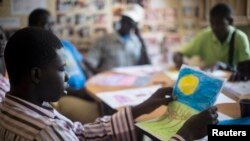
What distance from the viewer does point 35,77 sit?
898 millimetres

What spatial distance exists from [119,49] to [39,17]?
96 cm

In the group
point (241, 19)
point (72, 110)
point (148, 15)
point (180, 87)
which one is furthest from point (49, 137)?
point (148, 15)

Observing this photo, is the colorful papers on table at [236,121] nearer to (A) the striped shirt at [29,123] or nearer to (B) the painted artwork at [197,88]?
(B) the painted artwork at [197,88]

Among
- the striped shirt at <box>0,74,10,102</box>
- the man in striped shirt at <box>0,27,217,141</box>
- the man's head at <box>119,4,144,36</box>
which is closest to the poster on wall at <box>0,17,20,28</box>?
the striped shirt at <box>0,74,10,102</box>

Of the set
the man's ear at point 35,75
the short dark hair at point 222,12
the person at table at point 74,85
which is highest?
the short dark hair at point 222,12

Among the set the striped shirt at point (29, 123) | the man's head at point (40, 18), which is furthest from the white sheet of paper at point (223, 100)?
the man's head at point (40, 18)

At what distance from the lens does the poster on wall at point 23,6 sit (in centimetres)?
177

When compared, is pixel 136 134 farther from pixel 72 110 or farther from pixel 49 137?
pixel 72 110

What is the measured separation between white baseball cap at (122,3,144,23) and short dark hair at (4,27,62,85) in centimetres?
197

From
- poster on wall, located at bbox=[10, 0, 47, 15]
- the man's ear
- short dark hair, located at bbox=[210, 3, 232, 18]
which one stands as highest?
poster on wall, located at bbox=[10, 0, 47, 15]

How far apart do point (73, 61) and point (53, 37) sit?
1613 mm

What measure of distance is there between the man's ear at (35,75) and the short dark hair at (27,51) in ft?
0.03

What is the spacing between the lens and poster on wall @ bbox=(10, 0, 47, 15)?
177cm

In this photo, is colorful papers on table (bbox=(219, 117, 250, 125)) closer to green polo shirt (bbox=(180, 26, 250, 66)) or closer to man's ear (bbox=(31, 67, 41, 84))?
man's ear (bbox=(31, 67, 41, 84))
